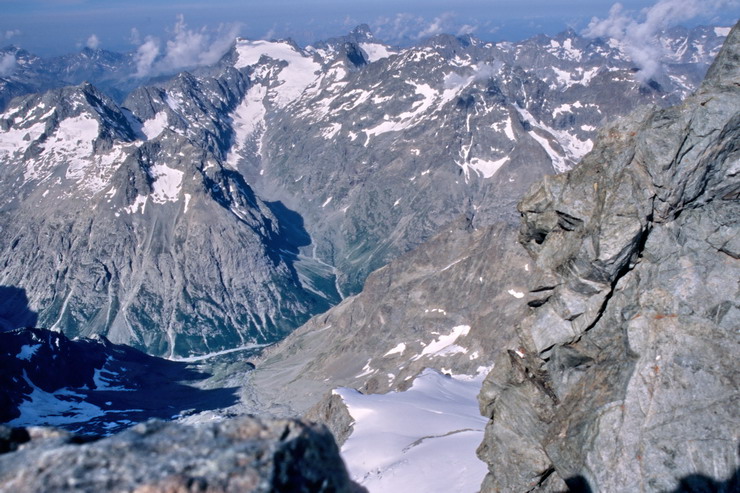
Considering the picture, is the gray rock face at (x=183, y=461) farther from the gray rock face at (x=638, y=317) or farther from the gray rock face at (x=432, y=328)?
the gray rock face at (x=432, y=328)

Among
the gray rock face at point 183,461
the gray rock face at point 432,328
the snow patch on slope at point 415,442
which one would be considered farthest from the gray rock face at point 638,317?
the gray rock face at point 432,328

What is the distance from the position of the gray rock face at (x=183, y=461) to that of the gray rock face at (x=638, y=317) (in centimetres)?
1451

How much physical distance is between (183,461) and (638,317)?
61.1 feet

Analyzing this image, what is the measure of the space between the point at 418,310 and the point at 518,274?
3656 cm

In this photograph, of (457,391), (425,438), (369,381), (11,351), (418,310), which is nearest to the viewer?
(425,438)

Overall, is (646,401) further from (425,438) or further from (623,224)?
(425,438)

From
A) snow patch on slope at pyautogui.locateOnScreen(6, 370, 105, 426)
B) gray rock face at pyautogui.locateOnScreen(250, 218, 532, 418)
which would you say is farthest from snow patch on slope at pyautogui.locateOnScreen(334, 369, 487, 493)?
snow patch on slope at pyautogui.locateOnScreen(6, 370, 105, 426)

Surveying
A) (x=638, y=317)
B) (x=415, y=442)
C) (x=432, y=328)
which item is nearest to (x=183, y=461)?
(x=638, y=317)

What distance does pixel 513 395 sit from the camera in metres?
28.0

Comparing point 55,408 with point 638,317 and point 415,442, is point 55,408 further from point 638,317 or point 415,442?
point 638,317

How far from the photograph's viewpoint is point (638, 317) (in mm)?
22250

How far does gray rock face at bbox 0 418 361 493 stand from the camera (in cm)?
941

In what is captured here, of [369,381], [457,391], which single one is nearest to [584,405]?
[457,391]

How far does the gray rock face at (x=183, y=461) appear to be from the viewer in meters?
9.41
